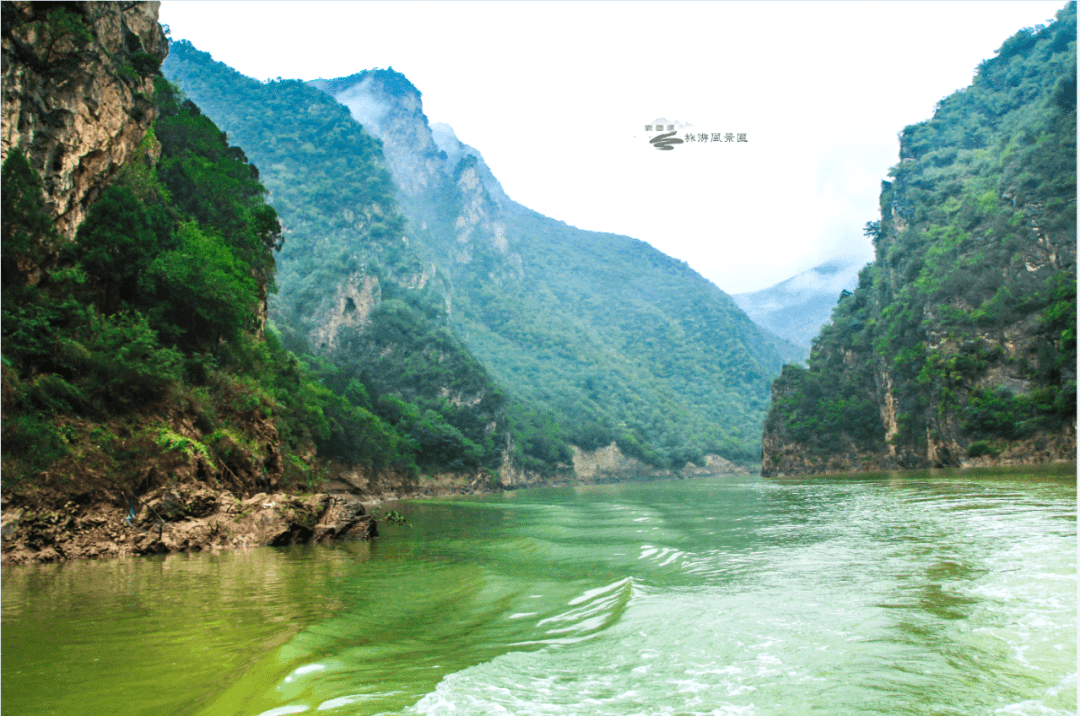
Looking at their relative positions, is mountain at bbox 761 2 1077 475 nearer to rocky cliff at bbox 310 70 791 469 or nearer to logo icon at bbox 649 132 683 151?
Result: logo icon at bbox 649 132 683 151

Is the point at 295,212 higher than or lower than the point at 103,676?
higher

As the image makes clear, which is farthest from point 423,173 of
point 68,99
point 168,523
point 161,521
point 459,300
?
point 161,521

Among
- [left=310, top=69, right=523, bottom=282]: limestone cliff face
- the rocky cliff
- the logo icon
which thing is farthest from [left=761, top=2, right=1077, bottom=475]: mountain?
[left=310, top=69, right=523, bottom=282]: limestone cliff face

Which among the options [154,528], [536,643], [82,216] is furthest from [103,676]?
[82,216]

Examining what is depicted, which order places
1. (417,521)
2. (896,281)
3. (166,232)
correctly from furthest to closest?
1. (896,281)
2. (417,521)
3. (166,232)

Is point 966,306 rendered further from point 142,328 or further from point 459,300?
point 459,300

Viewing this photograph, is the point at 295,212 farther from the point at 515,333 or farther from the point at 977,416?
the point at 977,416

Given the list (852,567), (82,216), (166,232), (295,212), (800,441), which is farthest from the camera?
(295,212)
